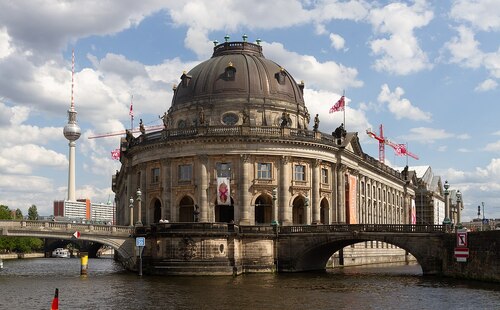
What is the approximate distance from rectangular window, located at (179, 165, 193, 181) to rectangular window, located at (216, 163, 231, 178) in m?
3.53

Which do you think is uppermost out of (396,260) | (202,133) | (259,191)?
(202,133)

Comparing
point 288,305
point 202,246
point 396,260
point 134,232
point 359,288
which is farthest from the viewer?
point 396,260

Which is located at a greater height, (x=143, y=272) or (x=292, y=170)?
(x=292, y=170)

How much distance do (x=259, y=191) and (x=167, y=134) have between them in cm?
1349

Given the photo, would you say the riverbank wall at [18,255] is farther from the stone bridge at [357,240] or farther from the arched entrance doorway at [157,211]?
the stone bridge at [357,240]

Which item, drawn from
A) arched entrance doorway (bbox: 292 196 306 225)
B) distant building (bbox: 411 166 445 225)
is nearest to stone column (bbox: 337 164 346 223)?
arched entrance doorway (bbox: 292 196 306 225)

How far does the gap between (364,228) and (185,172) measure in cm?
2519

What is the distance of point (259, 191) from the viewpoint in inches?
3514

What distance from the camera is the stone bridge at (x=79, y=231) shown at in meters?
76.7

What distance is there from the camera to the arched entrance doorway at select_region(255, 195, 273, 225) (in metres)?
91.1

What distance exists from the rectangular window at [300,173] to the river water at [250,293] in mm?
22149

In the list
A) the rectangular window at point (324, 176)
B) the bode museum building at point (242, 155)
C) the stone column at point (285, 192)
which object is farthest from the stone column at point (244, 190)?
the rectangular window at point (324, 176)

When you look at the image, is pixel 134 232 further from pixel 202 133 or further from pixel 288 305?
pixel 288 305

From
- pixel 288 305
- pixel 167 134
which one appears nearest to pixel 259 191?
pixel 167 134
